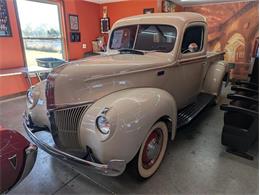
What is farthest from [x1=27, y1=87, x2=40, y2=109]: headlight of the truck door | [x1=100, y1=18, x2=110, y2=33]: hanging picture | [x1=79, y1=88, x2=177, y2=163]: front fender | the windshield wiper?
[x1=100, y1=18, x2=110, y2=33]: hanging picture

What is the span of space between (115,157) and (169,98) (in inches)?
33.2

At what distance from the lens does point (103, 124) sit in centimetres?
144

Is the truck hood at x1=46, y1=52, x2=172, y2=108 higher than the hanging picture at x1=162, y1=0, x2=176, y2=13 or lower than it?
lower

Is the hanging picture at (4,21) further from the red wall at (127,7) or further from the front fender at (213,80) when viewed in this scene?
the front fender at (213,80)

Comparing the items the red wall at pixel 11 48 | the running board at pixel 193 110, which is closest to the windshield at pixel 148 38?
the running board at pixel 193 110

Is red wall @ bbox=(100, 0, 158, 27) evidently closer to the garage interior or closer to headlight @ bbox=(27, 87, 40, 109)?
the garage interior

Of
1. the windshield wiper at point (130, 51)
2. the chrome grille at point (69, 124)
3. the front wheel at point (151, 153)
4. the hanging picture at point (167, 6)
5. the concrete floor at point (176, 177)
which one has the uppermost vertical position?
the hanging picture at point (167, 6)

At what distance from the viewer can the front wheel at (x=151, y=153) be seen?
1.72 meters

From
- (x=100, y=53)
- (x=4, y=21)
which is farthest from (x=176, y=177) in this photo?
(x=4, y=21)

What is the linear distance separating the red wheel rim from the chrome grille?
0.64m

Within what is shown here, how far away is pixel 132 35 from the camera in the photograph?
2.67m

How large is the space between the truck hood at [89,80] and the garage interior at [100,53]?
854 millimetres

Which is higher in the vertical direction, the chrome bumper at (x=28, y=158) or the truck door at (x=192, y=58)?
the truck door at (x=192, y=58)

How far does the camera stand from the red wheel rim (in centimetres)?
181
